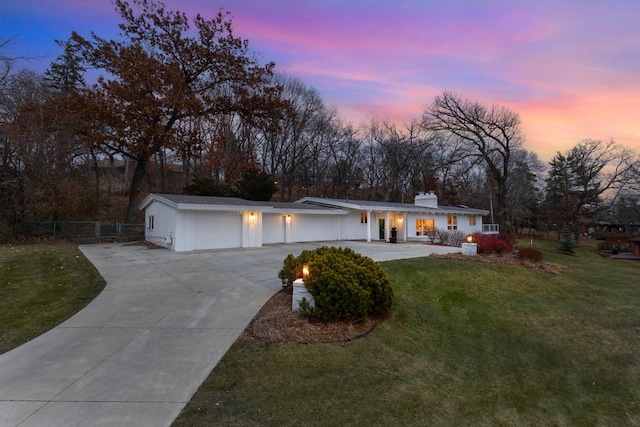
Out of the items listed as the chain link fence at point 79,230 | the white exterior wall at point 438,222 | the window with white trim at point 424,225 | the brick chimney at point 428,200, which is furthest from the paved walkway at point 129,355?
the brick chimney at point 428,200

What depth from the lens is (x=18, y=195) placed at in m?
15.7

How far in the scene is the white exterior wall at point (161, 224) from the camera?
15055 mm

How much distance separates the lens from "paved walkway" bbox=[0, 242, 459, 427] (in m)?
2.89

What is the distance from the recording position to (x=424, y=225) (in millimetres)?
23656

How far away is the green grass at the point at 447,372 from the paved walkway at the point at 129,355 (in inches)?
17.2

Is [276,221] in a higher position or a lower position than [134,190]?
lower

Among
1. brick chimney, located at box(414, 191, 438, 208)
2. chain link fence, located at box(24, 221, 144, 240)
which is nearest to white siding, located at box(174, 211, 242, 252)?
chain link fence, located at box(24, 221, 144, 240)

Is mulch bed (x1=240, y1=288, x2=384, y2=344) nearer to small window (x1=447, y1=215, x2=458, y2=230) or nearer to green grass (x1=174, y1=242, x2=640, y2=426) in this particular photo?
green grass (x1=174, y1=242, x2=640, y2=426)

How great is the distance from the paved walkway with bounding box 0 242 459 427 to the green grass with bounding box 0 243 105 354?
317 millimetres

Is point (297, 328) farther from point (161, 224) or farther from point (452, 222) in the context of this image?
point (452, 222)

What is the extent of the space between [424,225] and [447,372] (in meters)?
20.2

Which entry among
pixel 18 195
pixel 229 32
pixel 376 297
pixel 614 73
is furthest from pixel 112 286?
pixel 614 73

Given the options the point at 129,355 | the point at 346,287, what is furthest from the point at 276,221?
the point at 129,355

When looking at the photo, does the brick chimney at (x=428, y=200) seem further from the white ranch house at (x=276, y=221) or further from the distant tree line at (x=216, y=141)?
the distant tree line at (x=216, y=141)
